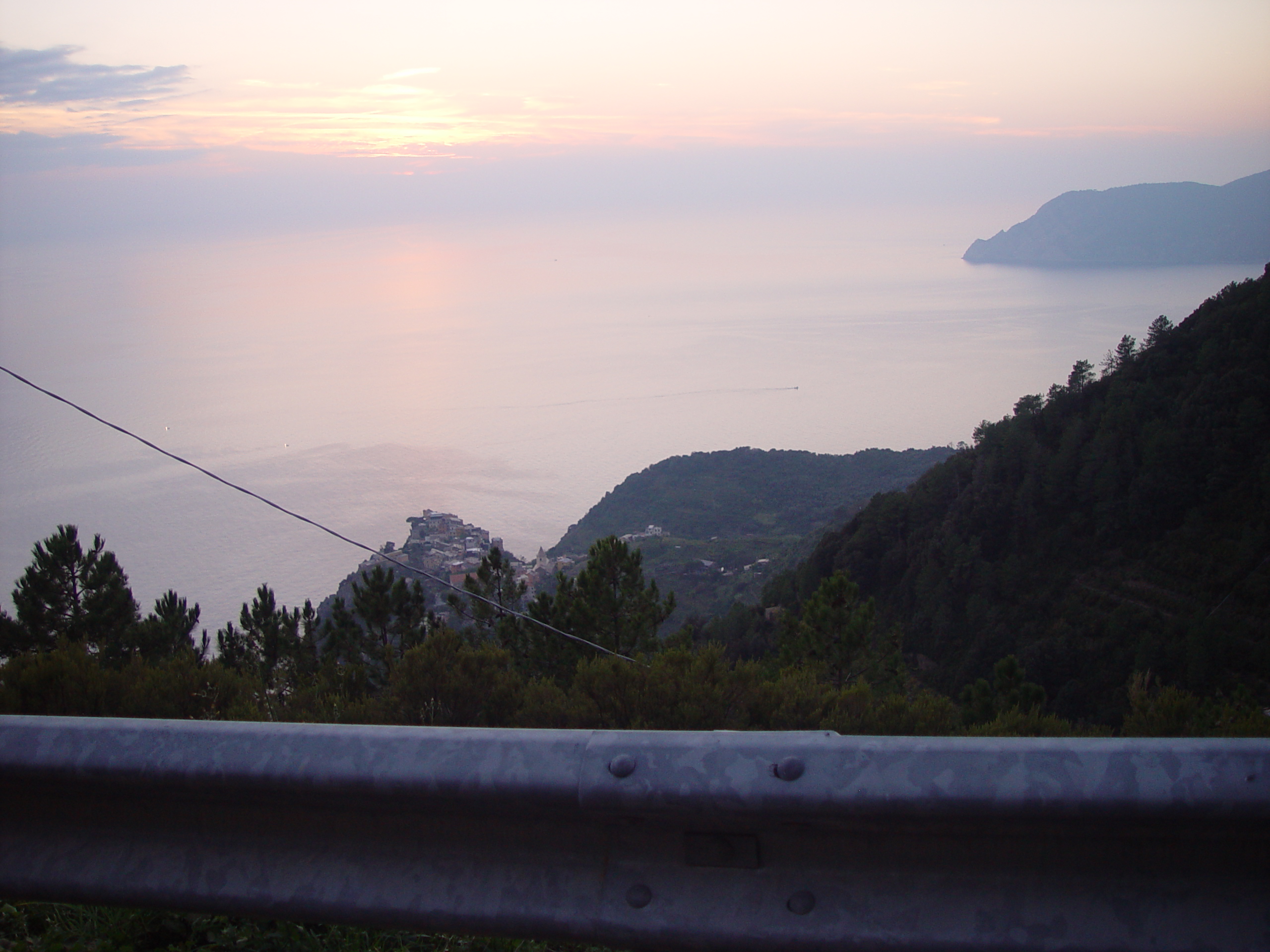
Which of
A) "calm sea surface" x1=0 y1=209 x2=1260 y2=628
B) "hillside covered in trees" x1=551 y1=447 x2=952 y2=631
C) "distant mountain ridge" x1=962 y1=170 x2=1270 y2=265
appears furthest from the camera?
"distant mountain ridge" x1=962 y1=170 x2=1270 y2=265

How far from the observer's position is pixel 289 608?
10.4 m

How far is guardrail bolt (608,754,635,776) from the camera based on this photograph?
39.5 inches

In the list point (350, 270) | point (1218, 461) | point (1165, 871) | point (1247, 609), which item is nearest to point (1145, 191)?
point (1218, 461)

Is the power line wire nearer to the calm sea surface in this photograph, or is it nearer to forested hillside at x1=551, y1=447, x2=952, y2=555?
the calm sea surface

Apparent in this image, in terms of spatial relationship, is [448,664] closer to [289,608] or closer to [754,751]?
[754,751]

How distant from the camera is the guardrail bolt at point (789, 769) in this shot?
0.97 m

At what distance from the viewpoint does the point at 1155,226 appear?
57125mm

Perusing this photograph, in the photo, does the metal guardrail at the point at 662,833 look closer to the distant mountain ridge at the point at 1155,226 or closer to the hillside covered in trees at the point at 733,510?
the hillside covered in trees at the point at 733,510

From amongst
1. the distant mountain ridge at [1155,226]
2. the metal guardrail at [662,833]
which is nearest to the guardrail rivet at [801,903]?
the metal guardrail at [662,833]

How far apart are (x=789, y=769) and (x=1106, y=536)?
92.5 feet

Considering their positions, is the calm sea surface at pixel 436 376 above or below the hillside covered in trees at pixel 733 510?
above

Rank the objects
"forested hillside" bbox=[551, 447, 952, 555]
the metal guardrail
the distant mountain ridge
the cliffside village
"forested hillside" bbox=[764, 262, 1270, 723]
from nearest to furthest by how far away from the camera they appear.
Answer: the metal guardrail, the cliffside village, "forested hillside" bbox=[764, 262, 1270, 723], "forested hillside" bbox=[551, 447, 952, 555], the distant mountain ridge

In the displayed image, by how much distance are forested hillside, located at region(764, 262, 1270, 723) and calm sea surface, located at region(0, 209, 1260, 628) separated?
1231 cm

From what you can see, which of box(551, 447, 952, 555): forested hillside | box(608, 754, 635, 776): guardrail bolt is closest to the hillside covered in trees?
box(551, 447, 952, 555): forested hillside
